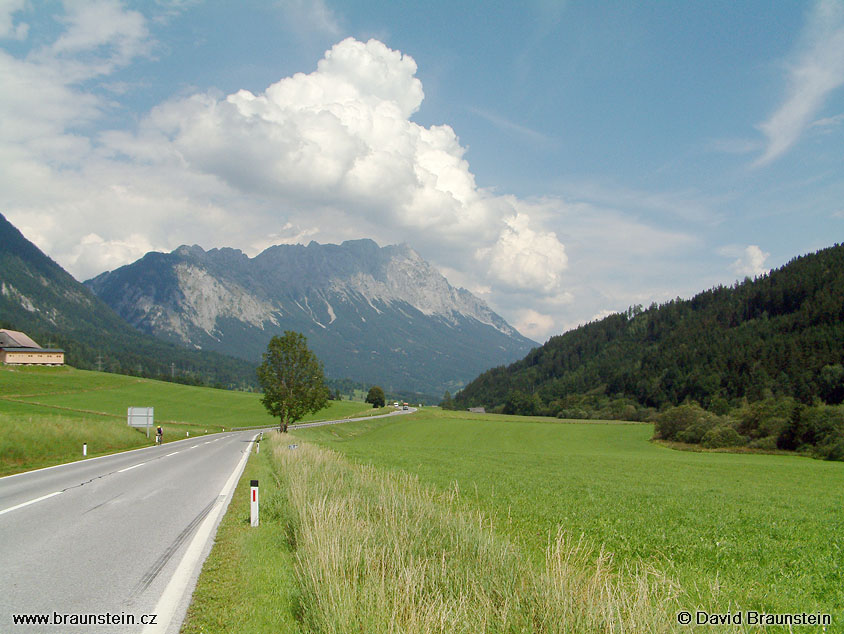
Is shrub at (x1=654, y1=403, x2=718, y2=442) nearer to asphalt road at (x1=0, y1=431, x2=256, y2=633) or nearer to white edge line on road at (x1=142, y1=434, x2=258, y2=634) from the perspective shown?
asphalt road at (x1=0, y1=431, x2=256, y2=633)

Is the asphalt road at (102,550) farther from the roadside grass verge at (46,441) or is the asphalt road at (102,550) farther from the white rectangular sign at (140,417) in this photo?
the white rectangular sign at (140,417)

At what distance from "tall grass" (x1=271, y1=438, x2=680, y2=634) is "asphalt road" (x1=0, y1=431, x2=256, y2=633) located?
1.92 meters

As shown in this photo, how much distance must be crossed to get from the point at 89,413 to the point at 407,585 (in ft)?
272

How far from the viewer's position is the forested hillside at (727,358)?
107312mm

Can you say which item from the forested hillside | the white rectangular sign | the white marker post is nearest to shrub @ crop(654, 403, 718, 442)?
the forested hillside

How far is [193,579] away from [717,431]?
71.9m

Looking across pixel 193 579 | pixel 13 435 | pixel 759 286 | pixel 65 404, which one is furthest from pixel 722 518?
pixel 759 286

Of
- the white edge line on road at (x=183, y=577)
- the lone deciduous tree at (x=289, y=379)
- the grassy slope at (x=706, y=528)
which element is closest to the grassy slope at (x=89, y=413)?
the lone deciduous tree at (x=289, y=379)

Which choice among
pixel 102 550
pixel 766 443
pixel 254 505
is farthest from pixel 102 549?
pixel 766 443

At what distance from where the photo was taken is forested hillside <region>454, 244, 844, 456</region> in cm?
10731

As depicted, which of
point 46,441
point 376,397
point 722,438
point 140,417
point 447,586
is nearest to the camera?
point 447,586

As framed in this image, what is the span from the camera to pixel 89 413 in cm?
7325

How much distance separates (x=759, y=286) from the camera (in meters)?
162

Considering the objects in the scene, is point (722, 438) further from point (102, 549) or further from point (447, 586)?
point (102, 549)
